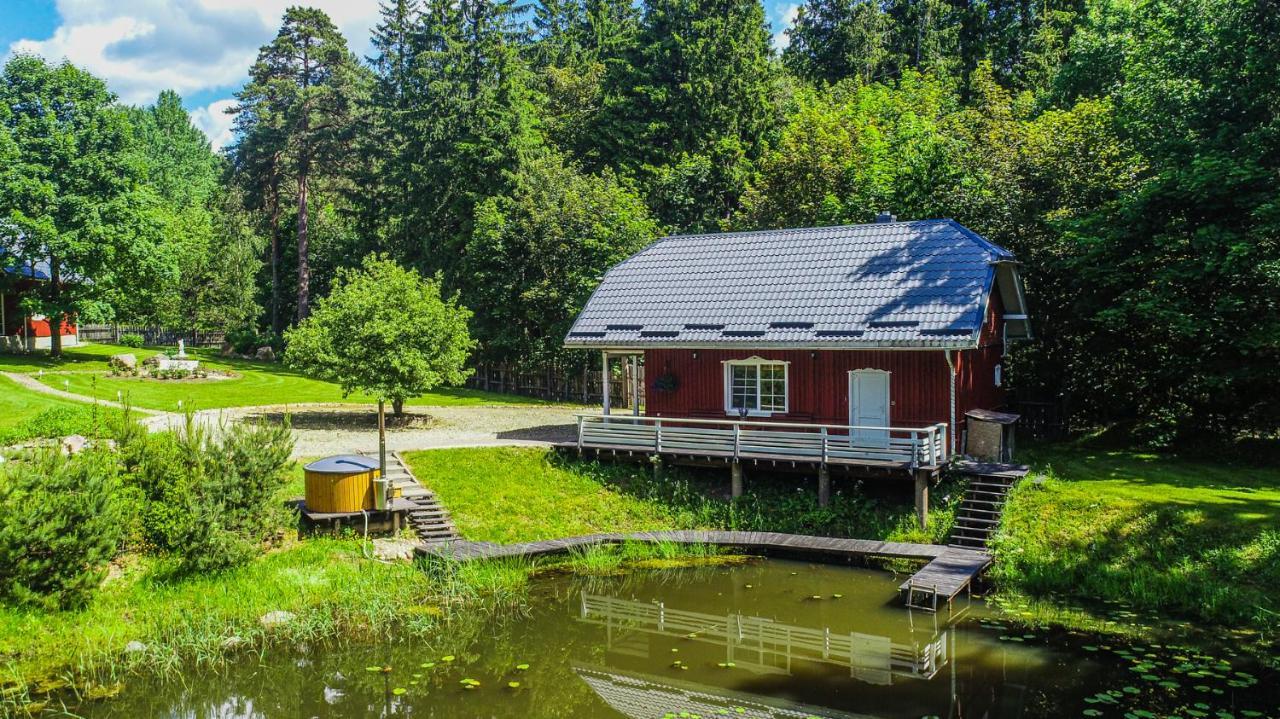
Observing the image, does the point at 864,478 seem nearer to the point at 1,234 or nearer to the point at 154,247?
the point at 154,247

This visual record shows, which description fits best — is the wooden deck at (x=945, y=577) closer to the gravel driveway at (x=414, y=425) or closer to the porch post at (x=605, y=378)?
the porch post at (x=605, y=378)

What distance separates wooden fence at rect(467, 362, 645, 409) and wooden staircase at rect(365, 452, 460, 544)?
1311 cm

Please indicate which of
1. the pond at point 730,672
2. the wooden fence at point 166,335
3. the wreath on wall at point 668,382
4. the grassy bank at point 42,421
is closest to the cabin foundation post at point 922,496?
the pond at point 730,672

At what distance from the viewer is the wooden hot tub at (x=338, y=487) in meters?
17.9

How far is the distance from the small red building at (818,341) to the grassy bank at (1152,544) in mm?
2593

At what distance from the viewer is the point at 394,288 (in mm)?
27000

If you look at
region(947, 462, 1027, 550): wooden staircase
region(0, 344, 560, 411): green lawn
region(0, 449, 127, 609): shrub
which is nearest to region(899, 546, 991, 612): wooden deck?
region(947, 462, 1027, 550): wooden staircase

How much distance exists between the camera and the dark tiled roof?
20.0m

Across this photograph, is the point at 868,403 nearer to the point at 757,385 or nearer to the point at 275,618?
the point at 757,385

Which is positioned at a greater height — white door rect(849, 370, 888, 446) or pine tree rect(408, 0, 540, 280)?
pine tree rect(408, 0, 540, 280)

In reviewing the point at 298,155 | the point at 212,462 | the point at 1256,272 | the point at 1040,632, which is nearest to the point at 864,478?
the point at 1040,632

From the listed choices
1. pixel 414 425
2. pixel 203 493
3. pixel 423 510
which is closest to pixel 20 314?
pixel 414 425

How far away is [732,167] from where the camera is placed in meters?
41.4

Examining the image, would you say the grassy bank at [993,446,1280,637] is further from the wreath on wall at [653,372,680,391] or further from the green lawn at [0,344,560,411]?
the green lawn at [0,344,560,411]
